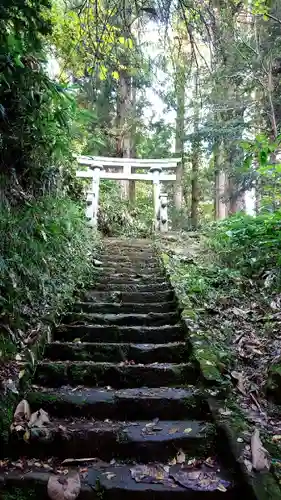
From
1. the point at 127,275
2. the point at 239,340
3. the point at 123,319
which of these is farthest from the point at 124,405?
the point at 127,275

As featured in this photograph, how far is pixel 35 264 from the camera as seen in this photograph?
4.21 meters

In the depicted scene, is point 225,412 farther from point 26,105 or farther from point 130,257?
point 130,257

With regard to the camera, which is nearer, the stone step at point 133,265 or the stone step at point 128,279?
the stone step at point 128,279

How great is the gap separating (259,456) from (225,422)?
0.39 metres

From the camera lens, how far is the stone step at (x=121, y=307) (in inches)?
198

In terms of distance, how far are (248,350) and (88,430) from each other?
2.07 m

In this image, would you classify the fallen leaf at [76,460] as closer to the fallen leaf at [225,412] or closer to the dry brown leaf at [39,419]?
the dry brown leaf at [39,419]

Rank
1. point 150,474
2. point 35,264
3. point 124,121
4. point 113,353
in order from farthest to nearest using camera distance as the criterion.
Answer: point 124,121
point 35,264
point 113,353
point 150,474

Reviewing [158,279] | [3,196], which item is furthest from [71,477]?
[158,279]

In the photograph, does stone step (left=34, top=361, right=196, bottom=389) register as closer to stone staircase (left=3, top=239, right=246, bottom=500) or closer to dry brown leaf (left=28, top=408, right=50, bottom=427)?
stone staircase (left=3, top=239, right=246, bottom=500)

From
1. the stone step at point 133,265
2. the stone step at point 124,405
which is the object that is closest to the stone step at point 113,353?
the stone step at point 124,405

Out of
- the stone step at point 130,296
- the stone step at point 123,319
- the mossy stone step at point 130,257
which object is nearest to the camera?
the stone step at point 123,319

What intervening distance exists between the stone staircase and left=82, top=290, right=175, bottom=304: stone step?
0.82 meters

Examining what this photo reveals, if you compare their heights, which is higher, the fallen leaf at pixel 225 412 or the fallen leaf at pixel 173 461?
the fallen leaf at pixel 225 412
